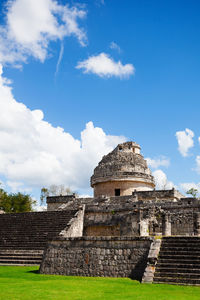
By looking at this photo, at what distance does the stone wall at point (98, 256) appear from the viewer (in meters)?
12.5

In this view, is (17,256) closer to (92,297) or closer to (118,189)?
(92,297)

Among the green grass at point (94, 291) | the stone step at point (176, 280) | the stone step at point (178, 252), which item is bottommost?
the green grass at point (94, 291)

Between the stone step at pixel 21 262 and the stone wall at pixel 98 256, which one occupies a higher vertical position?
the stone wall at pixel 98 256

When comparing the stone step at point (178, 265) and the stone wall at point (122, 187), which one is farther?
the stone wall at point (122, 187)

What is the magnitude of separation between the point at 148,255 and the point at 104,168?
57.6 ft

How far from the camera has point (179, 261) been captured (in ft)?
37.7

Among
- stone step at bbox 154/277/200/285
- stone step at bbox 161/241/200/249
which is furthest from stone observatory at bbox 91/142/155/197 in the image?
stone step at bbox 154/277/200/285

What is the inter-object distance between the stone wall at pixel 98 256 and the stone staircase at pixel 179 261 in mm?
719

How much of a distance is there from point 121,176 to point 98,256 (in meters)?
15.3

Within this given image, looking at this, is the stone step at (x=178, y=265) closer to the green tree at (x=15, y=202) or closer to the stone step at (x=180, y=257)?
the stone step at (x=180, y=257)

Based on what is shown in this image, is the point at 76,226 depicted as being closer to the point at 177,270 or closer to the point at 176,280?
the point at 177,270

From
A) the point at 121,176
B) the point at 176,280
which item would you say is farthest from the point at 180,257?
the point at 121,176

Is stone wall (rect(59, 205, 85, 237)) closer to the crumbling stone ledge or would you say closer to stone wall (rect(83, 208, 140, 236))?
stone wall (rect(83, 208, 140, 236))

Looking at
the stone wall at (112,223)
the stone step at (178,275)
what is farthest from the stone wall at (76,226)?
the stone step at (178,275)
